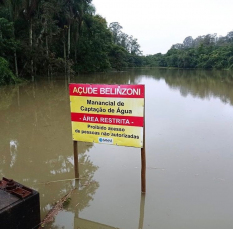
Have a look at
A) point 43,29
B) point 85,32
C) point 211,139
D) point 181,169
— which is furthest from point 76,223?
point 85,32

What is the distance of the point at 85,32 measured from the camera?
27359 millimetres

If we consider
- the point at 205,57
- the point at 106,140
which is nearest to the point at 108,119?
the point at 106,140

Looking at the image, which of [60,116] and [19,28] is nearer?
[60,116]

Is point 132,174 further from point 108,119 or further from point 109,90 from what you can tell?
point 109,90

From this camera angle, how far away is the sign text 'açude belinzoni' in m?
2.68

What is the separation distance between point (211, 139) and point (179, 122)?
1.51 m

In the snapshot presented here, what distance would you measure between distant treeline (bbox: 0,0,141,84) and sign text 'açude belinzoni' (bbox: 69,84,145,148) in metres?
11.5

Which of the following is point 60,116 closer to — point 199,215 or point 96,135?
point 96,135

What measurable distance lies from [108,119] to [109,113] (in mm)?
77

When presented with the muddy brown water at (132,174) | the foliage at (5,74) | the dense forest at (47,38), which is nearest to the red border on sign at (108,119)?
the muddy brown water at (132,174)

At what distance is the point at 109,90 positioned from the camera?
2734 mm

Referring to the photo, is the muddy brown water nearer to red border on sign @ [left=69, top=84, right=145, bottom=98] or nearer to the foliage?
red border on sign @ [left=69, top=84, right=145, bottom=98]

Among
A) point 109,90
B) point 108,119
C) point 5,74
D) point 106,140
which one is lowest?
point 106,140

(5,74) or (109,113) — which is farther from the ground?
(5,74)
